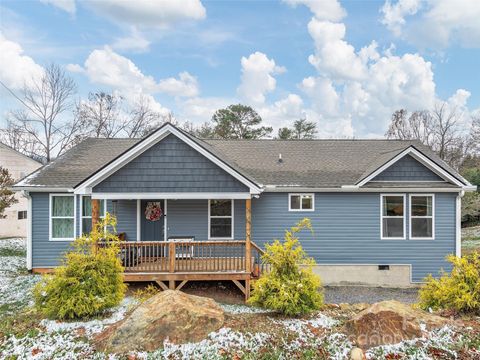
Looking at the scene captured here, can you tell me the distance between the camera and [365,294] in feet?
32.5

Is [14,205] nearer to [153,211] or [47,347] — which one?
[153,211]

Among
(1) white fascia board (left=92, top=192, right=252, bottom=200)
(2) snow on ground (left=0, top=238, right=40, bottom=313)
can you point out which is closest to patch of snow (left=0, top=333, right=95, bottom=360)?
(2) snow on ground (left=0, top=238, right=40, bottom=313)

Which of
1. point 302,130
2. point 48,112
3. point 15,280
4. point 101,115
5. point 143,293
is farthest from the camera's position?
point 302,130

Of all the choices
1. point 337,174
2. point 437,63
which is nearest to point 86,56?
point 337,174

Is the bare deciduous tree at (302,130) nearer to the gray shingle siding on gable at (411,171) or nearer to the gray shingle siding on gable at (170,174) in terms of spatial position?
the gray shingle siding on gable at (411,171)

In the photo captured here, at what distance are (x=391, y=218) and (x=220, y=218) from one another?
597cm

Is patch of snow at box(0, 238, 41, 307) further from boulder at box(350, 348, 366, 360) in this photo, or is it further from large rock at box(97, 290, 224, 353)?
boulder at box(350, 348, 366, 360)

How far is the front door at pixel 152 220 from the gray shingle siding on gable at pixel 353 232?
322 cm

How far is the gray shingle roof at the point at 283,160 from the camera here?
1098 cm

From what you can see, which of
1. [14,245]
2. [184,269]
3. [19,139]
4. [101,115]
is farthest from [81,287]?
[19,139]

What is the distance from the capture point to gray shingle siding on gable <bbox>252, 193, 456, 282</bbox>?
10.8 metres

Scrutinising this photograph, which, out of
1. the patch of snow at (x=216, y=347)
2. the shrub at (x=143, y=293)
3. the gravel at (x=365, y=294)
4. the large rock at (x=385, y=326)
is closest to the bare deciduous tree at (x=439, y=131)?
the gravel at (x=365, y=294)

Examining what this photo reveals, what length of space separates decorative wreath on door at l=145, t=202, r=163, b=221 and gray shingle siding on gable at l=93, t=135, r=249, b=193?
2.50 metres

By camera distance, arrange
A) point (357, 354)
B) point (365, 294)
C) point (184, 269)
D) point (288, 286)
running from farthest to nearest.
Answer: point (365, 294) → point (184, 269) → point (288, 286) → point (357, 354)
